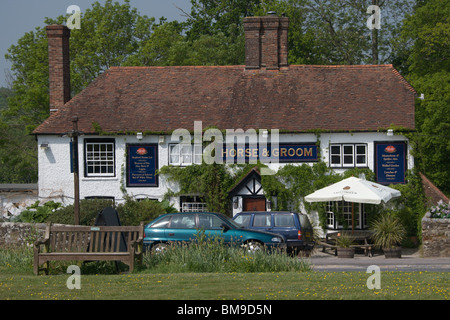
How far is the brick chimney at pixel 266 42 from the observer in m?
30.1

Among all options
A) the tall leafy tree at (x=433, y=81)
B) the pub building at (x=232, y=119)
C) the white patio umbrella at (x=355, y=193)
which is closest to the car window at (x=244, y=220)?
the white patio umbrella at (x=355, y=193)

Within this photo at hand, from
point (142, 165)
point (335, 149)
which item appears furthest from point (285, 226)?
point (142, 165)

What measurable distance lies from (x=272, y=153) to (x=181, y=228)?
9.36 meters

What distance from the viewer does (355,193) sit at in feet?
78.0

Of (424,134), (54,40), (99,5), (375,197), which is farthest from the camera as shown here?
(99,5)

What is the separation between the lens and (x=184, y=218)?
64.3 feet

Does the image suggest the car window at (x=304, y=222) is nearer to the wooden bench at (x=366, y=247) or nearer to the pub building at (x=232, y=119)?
the wooden bench at (x=366, y=247)

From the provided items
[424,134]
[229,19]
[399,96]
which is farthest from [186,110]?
[229,19]

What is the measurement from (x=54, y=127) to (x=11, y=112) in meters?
17.6

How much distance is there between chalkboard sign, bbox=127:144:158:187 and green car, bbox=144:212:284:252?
29.0 ft

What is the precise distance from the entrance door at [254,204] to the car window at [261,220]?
19.6 ft

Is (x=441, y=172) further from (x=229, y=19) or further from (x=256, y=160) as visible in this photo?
(x=229, y=19)

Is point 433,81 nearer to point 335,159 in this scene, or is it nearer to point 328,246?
point 335,159

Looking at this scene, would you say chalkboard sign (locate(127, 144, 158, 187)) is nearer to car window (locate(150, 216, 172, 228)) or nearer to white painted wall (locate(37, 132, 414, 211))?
white painted wall (locate(37, 132, 414, 211))
